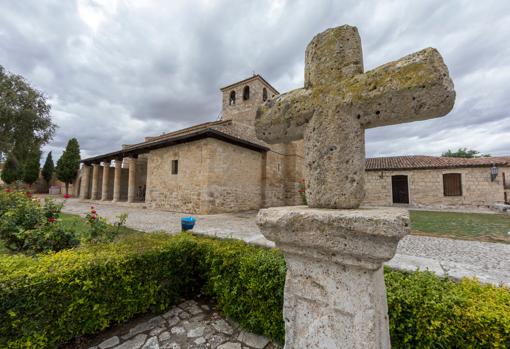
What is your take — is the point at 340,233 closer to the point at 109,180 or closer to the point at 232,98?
the point at 232,98

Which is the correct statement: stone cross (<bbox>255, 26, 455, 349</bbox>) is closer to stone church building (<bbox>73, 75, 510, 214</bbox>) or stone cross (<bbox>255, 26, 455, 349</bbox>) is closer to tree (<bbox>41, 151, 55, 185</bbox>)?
stone church building (<bbox>73, 75, 510, 214</bbox>)

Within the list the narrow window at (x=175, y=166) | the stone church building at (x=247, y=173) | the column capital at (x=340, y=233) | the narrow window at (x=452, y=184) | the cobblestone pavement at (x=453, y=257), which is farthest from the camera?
the narrow window at (x=452, y=184)

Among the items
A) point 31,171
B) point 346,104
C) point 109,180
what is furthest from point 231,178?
point 31,171

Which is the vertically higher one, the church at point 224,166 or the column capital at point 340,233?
the church at point 224,166

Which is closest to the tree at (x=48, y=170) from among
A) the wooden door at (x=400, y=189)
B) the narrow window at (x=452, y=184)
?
the wooden door at (x=400, y=189)

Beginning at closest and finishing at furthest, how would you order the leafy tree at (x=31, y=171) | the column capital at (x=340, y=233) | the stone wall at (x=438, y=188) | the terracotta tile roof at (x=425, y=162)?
the column capital at (x=340, y=233) → the stone wall at (x=438, y=188) → the terracotta tile roof at (x=425, y=162) → the leafy tree at (x=31, y=171)

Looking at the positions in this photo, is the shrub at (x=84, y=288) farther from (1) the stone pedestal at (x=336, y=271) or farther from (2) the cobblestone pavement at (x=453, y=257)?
(1) the stone pedestal at (x=336, y=271)

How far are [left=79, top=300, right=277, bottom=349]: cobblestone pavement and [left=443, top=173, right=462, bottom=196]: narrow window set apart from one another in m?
18.1

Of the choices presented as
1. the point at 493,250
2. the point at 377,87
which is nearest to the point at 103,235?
the point at 377,87

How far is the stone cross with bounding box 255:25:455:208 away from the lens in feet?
3.11

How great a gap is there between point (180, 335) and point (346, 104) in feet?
8.93

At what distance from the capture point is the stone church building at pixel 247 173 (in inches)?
412

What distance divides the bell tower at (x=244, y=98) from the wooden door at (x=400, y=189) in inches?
457

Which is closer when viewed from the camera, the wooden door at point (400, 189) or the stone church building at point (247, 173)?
the stone church building at point (247, 173)
